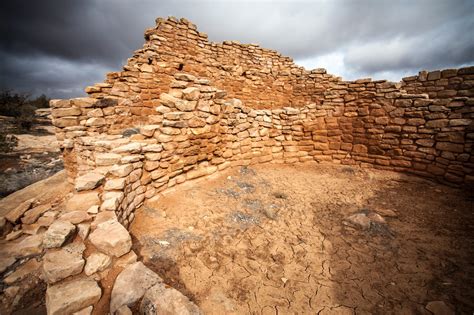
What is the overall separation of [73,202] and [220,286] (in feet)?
7.01

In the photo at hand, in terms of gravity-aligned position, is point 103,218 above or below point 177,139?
below

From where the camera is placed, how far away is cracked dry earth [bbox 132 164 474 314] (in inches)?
81.4

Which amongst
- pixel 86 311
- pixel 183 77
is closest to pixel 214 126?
pixel 183 77

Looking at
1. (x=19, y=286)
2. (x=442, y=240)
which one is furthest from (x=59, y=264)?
(x=442, y=240)

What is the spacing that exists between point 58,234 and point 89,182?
1059 millimetres

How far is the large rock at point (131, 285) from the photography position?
1567 millimetres

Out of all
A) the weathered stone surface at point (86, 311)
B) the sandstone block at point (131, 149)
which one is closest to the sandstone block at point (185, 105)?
the sandstone block at point (131, 149)

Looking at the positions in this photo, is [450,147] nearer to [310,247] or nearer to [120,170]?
[310,247]

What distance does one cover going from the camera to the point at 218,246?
2.71 meters

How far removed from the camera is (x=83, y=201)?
2.67m

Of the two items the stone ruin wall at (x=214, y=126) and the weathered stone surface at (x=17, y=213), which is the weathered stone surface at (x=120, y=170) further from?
the weathered stone surface at (x=17, y=213)

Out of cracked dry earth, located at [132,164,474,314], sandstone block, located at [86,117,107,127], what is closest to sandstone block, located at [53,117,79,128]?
sandstone block, located at [86,117,107,127]

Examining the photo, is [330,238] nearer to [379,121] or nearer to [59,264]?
[59,264]

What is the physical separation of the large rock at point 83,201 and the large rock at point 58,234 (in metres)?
0.43
